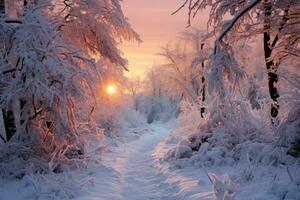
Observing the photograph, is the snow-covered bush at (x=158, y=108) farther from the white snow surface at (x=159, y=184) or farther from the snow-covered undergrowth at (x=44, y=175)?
the snow-covered undergrowth at (x=44, y=175)

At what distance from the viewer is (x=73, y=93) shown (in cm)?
942

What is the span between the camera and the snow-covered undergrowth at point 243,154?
6645mm

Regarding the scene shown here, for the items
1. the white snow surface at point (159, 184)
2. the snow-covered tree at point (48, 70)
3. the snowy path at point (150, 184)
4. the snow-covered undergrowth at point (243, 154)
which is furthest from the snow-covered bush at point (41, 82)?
the snow-covered undergrowth at point (243, 154)

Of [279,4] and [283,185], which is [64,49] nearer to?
[279,4]

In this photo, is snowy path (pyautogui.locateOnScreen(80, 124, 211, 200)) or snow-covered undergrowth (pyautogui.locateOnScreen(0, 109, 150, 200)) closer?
snow-covered undergrowth (pyautogui.locateOnScreen(0, 109, 150, 200))

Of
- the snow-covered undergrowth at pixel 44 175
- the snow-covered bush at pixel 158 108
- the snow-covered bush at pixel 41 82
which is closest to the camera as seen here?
the snow-covered undergrowth at pixel 44 175

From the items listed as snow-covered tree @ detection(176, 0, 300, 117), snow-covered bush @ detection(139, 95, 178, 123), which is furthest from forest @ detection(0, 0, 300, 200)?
snow-covered bush @ detection(139, 95, 178, 123)

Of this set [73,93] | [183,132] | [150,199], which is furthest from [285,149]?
[183,132]

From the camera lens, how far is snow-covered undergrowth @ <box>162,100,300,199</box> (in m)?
6.64

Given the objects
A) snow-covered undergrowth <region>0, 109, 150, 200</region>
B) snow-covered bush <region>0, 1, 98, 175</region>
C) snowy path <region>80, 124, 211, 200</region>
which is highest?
snow-covered bush <region>0, 1, 98, 175</region>

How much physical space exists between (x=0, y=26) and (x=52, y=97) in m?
2.56

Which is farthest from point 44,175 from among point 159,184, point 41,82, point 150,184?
point 159,184

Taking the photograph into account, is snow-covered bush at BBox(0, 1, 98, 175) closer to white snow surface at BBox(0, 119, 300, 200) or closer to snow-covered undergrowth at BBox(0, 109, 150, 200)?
snow-covered undergrowth at BBox(0, 109, 150, 200)

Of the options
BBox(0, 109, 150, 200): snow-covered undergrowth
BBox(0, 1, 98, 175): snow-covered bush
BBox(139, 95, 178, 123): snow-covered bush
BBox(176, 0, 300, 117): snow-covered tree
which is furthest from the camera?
BBox(139, 95, 178, 123): snow-covered bush
